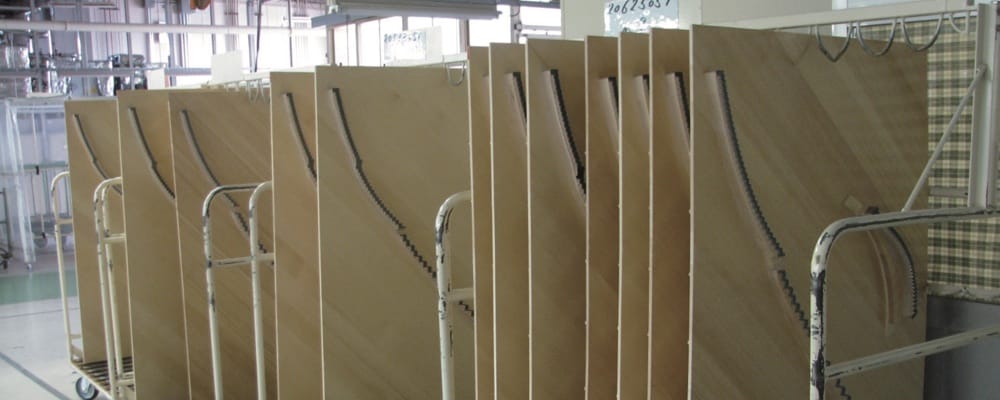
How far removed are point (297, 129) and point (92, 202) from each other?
89.6 inches

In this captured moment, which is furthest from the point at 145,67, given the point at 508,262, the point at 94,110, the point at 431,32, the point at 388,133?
the point at 508,262

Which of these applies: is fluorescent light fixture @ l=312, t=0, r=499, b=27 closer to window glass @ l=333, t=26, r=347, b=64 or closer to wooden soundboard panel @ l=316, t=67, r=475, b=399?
wooden soundboard panel @ l=316, t=67, r=475, b=399

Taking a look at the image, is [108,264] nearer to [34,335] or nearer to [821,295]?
[34,335]

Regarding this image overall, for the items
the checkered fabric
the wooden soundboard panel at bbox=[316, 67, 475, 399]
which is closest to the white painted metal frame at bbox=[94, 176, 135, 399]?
the wooden soundboard panel at bbox=[316, 67, 475, 399]

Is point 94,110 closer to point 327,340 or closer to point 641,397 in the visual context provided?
point 327,340

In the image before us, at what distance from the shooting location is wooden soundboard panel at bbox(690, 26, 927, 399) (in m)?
1.77

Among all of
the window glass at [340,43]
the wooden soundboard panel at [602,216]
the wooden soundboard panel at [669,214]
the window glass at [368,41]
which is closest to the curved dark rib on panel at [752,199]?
the wooden soundboard panel at [669,214]

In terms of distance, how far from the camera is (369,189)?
9.78 ft

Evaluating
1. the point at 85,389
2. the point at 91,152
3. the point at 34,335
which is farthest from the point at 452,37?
the point at 85,389

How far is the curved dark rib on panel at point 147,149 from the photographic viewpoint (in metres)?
4.04

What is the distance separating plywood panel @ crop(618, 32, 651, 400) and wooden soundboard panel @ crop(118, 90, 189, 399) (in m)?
2.74

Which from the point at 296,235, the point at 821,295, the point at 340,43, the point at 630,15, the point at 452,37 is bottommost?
the point at 296,235

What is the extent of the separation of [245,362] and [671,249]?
271cm

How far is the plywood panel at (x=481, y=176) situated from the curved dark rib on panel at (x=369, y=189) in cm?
69
